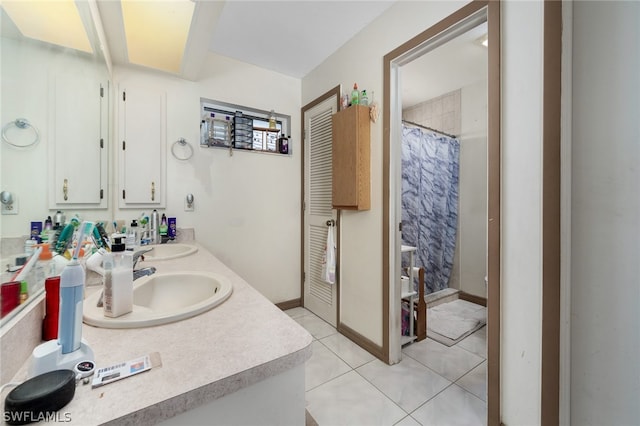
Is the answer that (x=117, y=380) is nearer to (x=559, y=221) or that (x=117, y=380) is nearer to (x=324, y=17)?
(x=559, y=221)

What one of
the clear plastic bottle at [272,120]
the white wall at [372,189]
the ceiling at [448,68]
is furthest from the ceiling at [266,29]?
the ceiling at [448,68]

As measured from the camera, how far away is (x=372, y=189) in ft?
6.13

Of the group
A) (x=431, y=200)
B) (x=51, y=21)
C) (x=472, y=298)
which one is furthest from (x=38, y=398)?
(x=472, y=298)

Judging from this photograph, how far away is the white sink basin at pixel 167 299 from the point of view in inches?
26.2

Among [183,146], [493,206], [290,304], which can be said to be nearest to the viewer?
[493,206]

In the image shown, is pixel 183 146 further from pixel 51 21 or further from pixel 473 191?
pixel 473 191

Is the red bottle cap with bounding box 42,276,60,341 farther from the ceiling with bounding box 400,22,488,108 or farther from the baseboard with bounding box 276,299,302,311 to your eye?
the ceiling with bounding box 400,22,488,108

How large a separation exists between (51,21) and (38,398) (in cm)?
116

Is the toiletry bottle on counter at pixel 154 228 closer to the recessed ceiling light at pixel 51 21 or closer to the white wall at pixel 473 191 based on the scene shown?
the recessed ceiling light at pixel 51 21

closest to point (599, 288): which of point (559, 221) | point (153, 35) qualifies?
point (559, 221)

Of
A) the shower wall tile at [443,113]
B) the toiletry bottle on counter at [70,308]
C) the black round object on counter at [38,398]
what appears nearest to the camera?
the black round object on counter at [38,398]

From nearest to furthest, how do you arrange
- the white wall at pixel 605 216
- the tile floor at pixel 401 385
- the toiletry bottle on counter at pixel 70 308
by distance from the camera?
the toiletry bottle on counter at pixel 70 308 → the white wall at pixel 605 216 → the tile floor at pixel 401 385

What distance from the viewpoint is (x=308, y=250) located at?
8.72 ft

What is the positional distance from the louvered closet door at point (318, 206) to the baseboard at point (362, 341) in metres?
0.14
